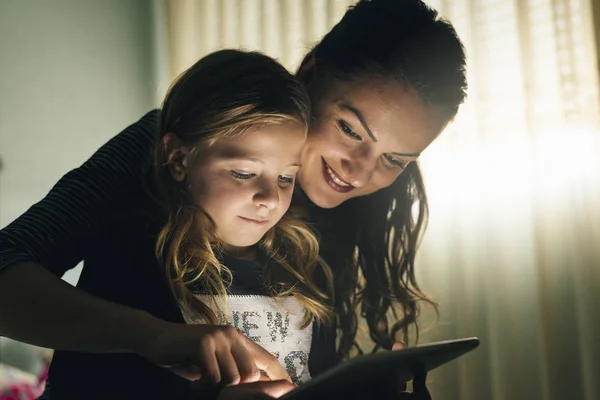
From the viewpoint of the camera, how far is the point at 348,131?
0.70 m

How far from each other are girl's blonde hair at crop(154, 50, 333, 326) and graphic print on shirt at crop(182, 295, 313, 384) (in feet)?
0.04

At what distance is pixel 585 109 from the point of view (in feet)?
3.99

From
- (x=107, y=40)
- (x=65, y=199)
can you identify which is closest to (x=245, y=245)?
(x=65, y=199)

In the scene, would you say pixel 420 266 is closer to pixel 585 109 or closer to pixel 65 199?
pixel 585 109

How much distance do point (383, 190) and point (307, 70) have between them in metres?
0.20

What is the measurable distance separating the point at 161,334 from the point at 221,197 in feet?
Result: 0.56

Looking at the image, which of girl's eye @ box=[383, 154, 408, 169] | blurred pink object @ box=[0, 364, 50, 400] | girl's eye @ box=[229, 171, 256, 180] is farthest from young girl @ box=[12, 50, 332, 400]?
blurred pink object @ box=[0, 364, 50, 400]

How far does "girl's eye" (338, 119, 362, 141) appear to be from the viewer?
69 centimetres

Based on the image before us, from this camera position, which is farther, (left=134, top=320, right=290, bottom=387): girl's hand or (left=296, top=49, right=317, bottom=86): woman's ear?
(left=296, top=49, right=317, bottom=86): woman's ear

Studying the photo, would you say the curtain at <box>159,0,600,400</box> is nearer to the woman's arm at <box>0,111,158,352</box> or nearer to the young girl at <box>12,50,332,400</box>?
the young girl at <box>12,50,332,400</box>

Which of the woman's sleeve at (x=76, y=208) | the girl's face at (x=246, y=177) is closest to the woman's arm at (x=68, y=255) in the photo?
the woman's sleeve at (x=76, y=208)

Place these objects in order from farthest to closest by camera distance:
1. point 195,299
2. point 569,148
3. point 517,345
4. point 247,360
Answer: point 569,148 → point 517,345 → point 195,299 → point 247,360

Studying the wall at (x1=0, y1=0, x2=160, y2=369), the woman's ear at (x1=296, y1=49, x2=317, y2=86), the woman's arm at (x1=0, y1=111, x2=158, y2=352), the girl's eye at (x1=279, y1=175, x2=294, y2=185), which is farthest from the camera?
the wall at (x1=0, y1=0, x2=160, y2=369)

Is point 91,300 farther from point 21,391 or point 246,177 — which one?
point 21,391
